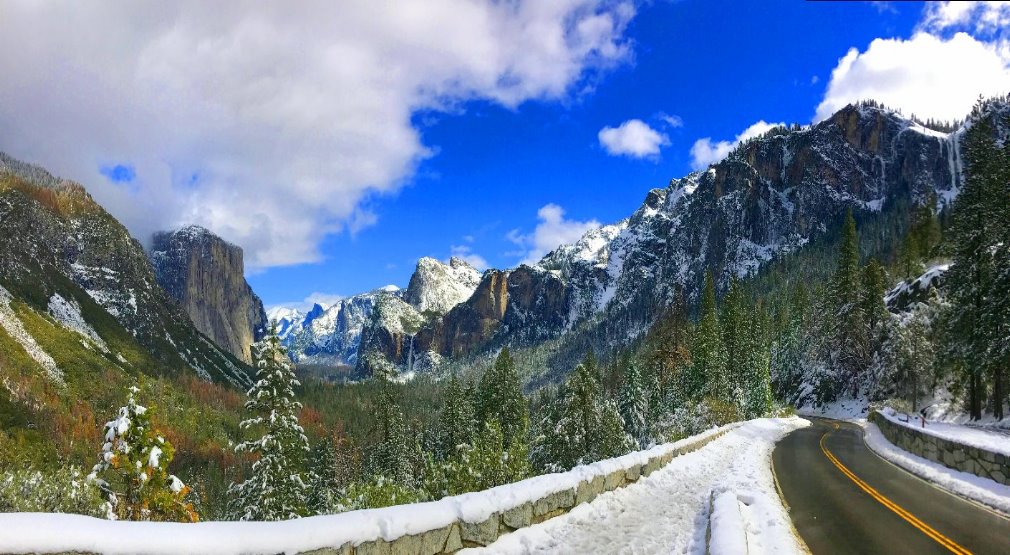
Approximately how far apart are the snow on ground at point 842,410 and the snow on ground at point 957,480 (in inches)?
1545

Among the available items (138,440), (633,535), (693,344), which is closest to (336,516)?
(633,535)

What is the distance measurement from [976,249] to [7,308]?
233 metres

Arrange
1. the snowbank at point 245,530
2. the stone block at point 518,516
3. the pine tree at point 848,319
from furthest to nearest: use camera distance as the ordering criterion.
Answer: the pine tree at point 848,319 < the stone block at point 518,516 < the snowbank at point 245,530

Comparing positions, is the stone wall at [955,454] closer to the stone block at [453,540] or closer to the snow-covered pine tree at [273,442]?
the stone block at [453,540]

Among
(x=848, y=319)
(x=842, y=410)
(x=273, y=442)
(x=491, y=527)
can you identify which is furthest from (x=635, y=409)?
(x=491, y=527)

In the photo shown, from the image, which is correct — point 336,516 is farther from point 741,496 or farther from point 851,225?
point 851,225

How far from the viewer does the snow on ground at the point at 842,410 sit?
5538 centimetres

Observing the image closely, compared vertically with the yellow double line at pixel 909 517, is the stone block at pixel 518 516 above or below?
above

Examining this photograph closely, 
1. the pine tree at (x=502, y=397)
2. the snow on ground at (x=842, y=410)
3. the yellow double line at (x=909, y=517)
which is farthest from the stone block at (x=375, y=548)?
the snow on ground at (x=842, y=410)

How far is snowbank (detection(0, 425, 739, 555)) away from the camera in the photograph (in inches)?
157

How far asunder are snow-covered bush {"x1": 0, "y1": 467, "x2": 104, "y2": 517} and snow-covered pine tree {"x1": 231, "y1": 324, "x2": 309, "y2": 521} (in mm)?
5490

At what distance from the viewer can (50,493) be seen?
1614cm

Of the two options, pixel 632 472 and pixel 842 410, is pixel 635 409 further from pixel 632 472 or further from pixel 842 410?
pixel 632 472

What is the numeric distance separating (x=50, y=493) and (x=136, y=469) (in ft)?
17.9
